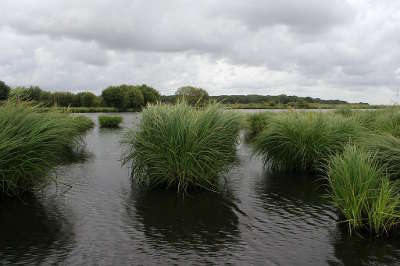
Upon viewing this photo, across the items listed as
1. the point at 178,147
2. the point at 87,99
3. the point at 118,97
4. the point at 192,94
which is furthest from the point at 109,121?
the point at 87,99

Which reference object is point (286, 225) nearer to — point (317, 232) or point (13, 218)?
point (317, 232)

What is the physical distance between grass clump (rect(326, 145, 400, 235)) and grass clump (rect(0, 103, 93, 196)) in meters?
6.87

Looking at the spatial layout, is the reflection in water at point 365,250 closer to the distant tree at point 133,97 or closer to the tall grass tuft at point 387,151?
the tall grass tuft at point 387,151

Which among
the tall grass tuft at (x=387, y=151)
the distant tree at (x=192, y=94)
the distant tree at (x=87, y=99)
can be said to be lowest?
the tall grass tuft at (x=387, y=151)

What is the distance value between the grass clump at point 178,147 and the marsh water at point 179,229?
46cm

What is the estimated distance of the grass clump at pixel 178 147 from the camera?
398 inches

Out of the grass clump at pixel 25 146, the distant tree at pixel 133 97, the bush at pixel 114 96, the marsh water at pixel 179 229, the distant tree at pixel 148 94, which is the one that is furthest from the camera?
the bush at pixel 114 96

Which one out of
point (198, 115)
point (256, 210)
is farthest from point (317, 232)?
point (198, 115)

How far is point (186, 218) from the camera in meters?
8.38

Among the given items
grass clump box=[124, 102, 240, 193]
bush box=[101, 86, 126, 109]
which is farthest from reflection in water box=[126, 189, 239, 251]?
bush box=[101, 86, 126, 109]

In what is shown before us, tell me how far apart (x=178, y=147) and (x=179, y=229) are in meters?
2.83

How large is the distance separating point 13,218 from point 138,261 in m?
3.58

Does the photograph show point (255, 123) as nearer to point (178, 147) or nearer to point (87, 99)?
point (178, 147)

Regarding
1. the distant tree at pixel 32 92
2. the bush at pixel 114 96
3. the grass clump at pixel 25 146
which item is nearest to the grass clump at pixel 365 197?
the grass clump at pixel 25 146
